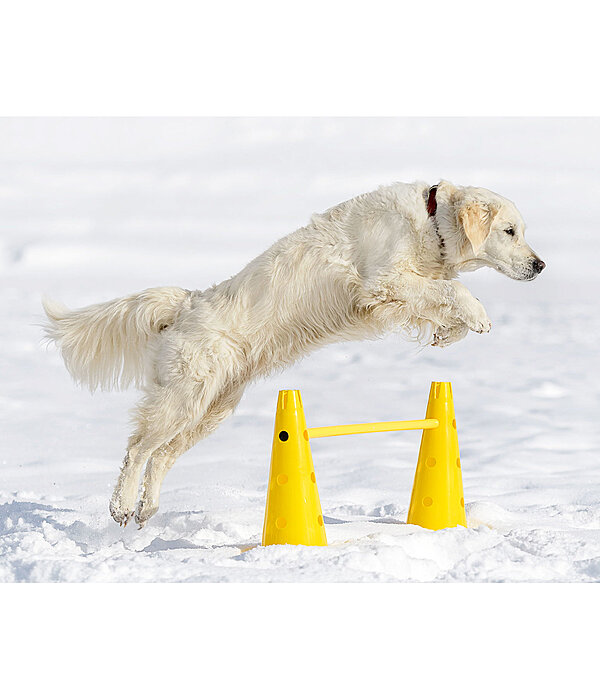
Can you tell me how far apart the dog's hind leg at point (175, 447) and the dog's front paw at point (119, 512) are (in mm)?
72

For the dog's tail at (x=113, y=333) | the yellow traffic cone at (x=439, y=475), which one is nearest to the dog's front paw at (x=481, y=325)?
the yellow traffic cone at (x=439, y=475)

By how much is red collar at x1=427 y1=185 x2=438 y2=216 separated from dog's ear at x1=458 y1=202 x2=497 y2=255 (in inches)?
6.4

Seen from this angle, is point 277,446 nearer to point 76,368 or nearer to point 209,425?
point 209,425

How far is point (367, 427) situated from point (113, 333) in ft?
5.57

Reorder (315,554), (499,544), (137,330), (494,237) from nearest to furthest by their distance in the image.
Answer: (315,554)
(499,544)
(494,237)
(137,330)

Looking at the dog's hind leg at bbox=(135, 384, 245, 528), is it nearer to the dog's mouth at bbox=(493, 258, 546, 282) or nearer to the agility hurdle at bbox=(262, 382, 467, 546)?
the agility hurdle at bbox=(262, 382, 467, 546)

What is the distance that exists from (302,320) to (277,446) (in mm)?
773

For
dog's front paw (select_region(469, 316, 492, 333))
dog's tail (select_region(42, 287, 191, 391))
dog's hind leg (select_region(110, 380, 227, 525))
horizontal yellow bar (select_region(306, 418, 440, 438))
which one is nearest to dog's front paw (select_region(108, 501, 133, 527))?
dog's hind leg (select_region(110, 380, 227, 525))

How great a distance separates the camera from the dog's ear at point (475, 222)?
446cm

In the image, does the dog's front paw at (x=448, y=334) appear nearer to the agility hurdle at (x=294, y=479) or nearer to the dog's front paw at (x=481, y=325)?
the dog's front paw at (x=481, y=325)

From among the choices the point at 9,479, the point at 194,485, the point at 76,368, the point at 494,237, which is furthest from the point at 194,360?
the point at 9,479

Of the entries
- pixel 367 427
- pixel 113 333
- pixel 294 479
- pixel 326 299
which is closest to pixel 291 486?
pixel 294 479

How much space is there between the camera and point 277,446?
432cm

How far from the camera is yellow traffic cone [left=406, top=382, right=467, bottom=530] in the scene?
4.89 m
